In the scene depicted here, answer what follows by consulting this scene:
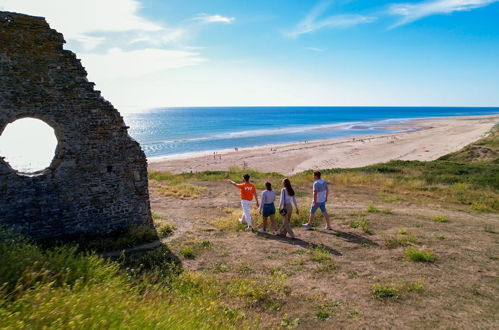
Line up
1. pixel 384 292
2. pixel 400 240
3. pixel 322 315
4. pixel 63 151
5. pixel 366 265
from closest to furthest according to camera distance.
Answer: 1. pixel 322 315
2. pixel 384 292
3. pixel 366 265
4. pixel 63 151
5. pixel 400 240

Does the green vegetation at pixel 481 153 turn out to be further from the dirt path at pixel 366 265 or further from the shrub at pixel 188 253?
the shrub at pixel 188 253

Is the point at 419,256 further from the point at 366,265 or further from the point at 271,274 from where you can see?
the point at 271,274

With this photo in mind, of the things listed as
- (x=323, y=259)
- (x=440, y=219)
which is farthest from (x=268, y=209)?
(x=440, y=219)

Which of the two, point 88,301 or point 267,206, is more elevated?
point 88,301

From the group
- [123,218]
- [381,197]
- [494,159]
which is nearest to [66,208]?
[123,218]

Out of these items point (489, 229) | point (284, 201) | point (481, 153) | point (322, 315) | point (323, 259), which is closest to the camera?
point (322, 315)

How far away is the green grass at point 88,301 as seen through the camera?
147 inches

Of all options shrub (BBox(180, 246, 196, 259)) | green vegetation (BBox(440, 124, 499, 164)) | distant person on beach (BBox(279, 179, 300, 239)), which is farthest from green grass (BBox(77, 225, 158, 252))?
green vegetation (BBox(440, 124, 499, 164))

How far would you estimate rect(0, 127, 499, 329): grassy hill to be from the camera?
4445 mm

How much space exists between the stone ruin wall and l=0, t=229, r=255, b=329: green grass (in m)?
3.32

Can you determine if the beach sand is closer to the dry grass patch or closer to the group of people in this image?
the dry grass patch

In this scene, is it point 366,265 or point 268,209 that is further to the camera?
point 268,209

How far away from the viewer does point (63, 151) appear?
31.5 ft

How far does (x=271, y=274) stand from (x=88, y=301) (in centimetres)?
476
